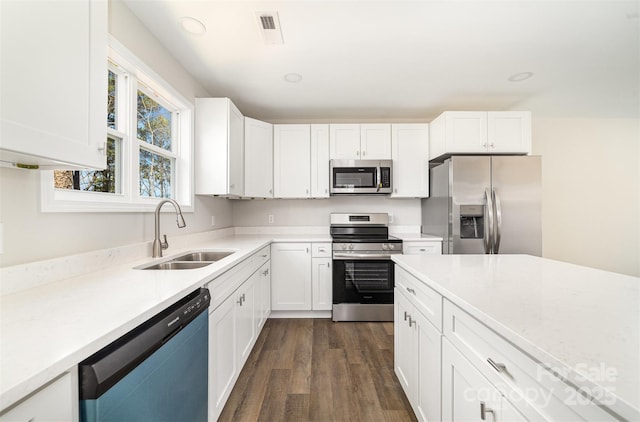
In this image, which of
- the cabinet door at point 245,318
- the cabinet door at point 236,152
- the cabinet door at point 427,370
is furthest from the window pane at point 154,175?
the cabinet door at point 427,370

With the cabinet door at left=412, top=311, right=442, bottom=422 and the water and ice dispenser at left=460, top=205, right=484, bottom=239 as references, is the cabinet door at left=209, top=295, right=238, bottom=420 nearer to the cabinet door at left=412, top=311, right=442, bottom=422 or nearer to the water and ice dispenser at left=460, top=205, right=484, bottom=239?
the cabinet door at left=412, top=311, right=442, bottom=422

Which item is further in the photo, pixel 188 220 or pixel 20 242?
pixel 188 220

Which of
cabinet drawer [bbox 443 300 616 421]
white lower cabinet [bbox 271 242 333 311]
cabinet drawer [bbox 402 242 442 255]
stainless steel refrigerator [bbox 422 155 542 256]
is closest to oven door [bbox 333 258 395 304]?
white lower cabinet [bbox 271 242 333 311]

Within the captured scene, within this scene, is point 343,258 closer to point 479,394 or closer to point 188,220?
point 188,220

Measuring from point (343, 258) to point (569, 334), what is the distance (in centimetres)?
229

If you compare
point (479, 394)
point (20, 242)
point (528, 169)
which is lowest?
point (479, 394)

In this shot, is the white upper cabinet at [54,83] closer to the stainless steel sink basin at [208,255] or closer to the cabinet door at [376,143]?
the stainless steel sink basin at [208,255]

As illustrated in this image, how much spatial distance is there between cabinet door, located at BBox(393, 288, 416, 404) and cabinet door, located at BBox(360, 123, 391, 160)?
1.95 m

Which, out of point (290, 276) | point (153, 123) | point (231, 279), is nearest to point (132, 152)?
point (153, 123)

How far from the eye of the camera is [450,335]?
1.05 m

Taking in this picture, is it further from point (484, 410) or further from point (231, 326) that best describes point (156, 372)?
point (484, 410)

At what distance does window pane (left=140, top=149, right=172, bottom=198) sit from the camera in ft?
6.33

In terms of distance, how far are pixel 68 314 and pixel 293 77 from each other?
238 cm

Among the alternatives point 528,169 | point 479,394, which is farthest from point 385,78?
point 479,394
